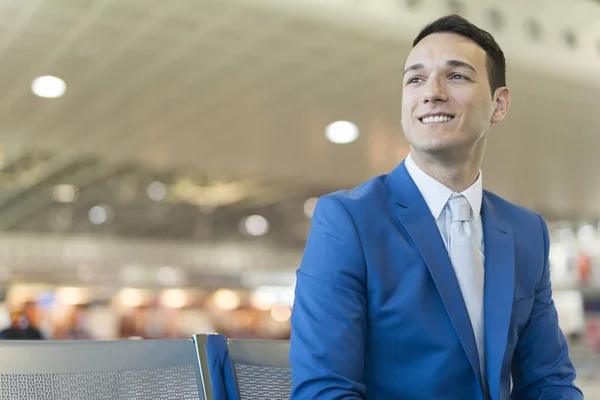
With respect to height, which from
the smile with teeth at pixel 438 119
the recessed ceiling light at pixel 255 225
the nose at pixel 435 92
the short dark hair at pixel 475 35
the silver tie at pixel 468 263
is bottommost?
the silver tie at pixel 468 263

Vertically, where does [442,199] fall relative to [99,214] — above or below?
below

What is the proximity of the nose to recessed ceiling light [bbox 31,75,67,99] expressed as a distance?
7527mm

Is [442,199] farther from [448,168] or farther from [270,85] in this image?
[270,85]

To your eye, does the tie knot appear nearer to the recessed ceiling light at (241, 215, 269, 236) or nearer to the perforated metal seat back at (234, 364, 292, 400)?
the perforated metal seat back at (234, 364, 292, 400)

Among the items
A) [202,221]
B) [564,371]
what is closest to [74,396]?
[564,371]

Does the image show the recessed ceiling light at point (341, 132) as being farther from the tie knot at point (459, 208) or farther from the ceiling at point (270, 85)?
the tie knot at point (459, 208)

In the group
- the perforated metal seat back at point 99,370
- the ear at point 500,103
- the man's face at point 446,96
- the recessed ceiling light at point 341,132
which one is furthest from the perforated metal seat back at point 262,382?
the recessed ceiling light at point 341,132

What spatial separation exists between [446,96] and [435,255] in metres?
0.34

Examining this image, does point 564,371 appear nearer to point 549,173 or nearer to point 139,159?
point 139,159

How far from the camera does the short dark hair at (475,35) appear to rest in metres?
1.64

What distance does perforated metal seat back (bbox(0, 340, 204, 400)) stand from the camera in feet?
4.86

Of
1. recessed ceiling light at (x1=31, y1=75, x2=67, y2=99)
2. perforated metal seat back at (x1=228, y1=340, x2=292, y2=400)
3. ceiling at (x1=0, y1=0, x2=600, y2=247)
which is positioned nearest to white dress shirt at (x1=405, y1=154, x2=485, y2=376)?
perforated metal seat back at (x1=228, y1=340, x2=292, y2=400)

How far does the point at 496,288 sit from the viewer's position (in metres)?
1.52

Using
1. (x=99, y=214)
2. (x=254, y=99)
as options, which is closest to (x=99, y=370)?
(x=254, y=99)
